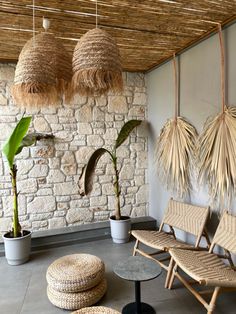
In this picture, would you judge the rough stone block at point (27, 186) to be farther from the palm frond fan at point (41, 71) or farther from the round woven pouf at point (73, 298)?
the palm frond fan at point (41, 71)

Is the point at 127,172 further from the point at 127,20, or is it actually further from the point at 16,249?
the point at 127,20

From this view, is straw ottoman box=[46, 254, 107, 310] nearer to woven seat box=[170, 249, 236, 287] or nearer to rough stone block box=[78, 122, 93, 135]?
woven seat box=[170, 249, 236, 287]

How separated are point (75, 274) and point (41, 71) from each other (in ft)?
5.73

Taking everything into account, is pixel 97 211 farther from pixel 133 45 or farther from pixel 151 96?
pixel 133 45

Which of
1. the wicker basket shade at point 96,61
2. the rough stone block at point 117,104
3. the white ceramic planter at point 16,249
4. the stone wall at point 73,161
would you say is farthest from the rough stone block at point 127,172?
the wicker basket shade at point 96,61

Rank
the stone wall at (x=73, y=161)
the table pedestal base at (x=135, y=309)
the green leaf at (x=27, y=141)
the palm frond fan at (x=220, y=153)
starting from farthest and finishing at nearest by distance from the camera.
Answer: the stone wall at (x=73, y=161), the green leaf at (x=27, y=141), the palm frond fan at (x=220, y=153), the table pedestal base at (x=135, y=309)

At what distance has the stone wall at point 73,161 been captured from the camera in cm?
375

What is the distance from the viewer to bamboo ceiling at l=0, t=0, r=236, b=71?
7.43 ft

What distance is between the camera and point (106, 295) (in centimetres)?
244

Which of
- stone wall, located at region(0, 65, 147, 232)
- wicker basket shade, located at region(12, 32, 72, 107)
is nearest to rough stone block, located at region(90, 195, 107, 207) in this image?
stone wall, located at region(0, 65, 147, 232)

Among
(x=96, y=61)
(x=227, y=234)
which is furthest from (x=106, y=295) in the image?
(x=96, y=61)

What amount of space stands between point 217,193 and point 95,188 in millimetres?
2024

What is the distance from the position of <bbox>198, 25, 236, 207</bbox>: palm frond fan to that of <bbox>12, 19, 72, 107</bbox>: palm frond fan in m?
1.64

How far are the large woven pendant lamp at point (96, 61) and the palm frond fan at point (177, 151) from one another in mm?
1694
